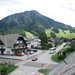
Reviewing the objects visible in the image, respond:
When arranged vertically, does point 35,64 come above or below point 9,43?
below

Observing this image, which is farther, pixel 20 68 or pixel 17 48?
pixel 17 48

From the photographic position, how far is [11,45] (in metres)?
63.2

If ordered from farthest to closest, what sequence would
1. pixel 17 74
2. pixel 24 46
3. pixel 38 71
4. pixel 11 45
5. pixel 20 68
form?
pixel 24 46, pixel 11 45, pixel 20 68, pixel 38 71, pixel 17 74

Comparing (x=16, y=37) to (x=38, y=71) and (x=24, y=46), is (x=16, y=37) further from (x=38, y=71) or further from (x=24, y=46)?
(x=38, y=71)

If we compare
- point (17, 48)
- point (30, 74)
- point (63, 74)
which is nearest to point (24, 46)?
point (17, 48)

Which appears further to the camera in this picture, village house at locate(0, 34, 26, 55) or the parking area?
village house at locate(0, 34, 26, 55)

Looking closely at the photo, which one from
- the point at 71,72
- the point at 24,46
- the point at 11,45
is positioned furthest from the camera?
the point at 24,46

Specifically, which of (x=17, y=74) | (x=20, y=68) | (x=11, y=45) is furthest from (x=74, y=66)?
(x=11, y=45)

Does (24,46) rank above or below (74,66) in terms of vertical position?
below

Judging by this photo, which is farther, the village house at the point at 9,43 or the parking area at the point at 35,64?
the village house at the point at 9,43

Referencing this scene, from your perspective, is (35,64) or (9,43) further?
(9,43)

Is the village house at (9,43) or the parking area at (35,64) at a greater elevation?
the village house at (9,43)

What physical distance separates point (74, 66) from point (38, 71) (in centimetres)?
3729

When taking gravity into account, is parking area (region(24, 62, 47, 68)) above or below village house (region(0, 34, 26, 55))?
below
